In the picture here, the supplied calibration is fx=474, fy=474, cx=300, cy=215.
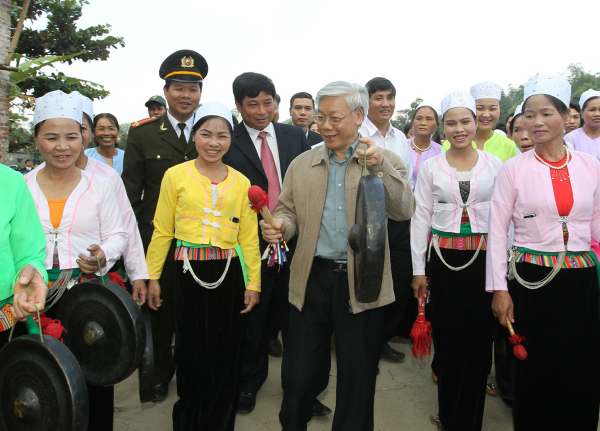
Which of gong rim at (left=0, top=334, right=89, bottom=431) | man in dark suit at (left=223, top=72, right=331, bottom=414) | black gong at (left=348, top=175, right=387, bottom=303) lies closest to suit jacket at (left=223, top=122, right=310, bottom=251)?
man in dark suit at (left=223, top=72, right=331, bottom=414)

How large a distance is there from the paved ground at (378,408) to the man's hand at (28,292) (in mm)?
1811

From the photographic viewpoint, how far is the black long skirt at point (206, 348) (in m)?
2.93

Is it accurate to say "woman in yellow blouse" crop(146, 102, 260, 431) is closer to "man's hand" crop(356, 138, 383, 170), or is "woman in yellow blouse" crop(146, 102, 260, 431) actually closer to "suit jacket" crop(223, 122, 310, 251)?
"suit jacket" crop(223, 122, 310, 251)

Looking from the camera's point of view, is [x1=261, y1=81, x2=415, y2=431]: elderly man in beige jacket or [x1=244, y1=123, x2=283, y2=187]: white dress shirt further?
[x1=244, y1=123, x2=283, y2=187]: white dress shirt

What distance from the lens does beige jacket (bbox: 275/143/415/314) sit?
8.11ft

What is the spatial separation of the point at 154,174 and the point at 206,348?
1462mm

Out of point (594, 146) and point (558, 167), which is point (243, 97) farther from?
point (594, 146)

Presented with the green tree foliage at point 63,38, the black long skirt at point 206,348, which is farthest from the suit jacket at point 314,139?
the green tree foliage at point 63,38

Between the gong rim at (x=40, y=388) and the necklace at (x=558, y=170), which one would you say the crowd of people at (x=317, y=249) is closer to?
the necklace at (x=558, y=170)

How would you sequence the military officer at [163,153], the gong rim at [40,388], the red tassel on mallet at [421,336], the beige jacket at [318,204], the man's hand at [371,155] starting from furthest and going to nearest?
the military officer at [163,153] → the red tassel on mallet at [421,336] → the beige jacket at [318,204] → the man's hand at [371,155] → the gong rim at [40,388]

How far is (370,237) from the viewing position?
2111 millimetres

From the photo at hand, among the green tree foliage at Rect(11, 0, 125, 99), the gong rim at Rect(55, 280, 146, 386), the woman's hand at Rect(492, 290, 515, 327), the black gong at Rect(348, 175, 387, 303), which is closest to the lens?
the black gong at Rect(348, 175, 387, 303)

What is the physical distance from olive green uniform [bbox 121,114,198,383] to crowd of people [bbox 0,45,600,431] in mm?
15

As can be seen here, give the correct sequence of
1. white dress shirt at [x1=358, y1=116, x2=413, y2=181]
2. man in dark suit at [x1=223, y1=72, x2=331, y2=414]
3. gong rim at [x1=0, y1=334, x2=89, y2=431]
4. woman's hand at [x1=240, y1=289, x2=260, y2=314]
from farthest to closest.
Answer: white dress shirt at [x1=358, y1=116, x2=413, y2=181], man in dark suit at [x1=223, y1=72, x2=331, y2=414], woman's hand at [x1=240, y1=289, x2=260, y2=314], gong rim at [x1=0, y1=334, x2=89, y2=431]
